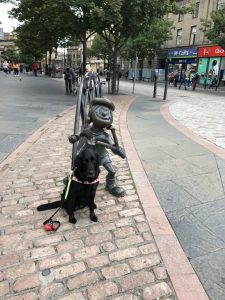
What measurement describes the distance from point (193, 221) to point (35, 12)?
18180 millimetres

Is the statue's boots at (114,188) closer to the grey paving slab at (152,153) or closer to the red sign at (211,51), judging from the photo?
the grey paving slab at (152,153)

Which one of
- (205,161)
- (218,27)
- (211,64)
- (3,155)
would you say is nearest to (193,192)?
(205,161)

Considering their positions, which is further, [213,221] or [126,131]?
[126,131]

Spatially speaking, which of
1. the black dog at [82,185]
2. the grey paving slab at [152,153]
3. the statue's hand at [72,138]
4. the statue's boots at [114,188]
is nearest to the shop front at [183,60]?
the grey paving slab at [152,153]

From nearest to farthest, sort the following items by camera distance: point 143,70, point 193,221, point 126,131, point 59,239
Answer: point 59,239
point 193,221
point 126,131
point 143,70

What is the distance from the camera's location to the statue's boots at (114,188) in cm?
392

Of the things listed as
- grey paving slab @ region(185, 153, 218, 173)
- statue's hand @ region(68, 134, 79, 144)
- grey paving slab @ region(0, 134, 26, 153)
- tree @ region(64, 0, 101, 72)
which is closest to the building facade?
tree @ region(64, 0, 101, 72)

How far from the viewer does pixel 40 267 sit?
2566 mm

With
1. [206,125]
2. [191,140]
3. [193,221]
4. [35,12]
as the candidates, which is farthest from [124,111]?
[35,12]

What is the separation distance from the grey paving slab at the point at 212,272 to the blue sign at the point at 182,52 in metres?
35.6

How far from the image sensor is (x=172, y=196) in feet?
13.2

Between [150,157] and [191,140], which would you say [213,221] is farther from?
[191,140]

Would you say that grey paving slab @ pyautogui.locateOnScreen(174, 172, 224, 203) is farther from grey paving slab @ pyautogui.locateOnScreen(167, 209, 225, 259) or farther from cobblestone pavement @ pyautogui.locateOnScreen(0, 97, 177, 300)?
cobblestone pavement @ pyautogui.locateOnScreen(0, 97, 177, 300)

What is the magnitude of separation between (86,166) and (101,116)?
0.76 metres
